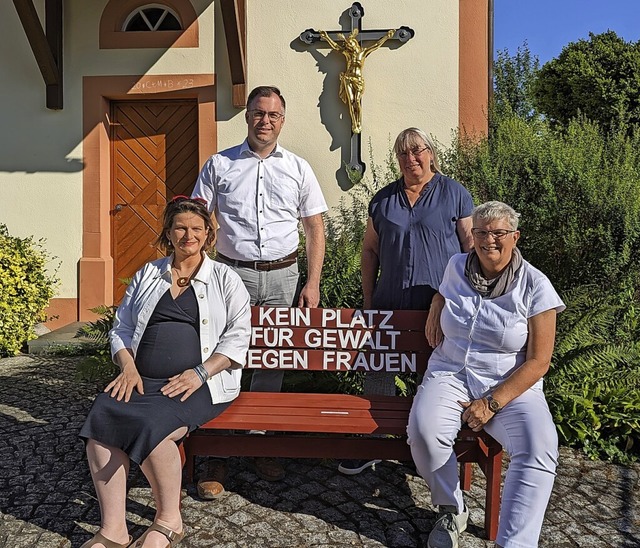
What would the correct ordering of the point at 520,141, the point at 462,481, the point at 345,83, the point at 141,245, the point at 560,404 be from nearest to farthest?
the point at 462,481
the point at 560,404
the point at 520,141
the point at 345,83
the point at 141,245

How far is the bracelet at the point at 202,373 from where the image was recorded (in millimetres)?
3135

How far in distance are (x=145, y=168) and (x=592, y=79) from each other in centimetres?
979

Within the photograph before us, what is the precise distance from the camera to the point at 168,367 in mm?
3160

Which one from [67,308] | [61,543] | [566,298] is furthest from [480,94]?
[61,543]

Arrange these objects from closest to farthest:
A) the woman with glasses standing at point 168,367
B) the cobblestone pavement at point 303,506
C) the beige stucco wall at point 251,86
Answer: the woman with glasses standing at point 168,367 < the cobblestone pavement at point 303,506 < the beige stucco wall at point 251,86

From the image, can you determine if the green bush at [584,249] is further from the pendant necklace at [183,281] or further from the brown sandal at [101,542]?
the brown sandal at [101,542]

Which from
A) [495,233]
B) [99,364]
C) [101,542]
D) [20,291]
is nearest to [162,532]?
[101,542]

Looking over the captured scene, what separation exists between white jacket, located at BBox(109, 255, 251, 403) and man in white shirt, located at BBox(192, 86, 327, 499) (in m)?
0.40

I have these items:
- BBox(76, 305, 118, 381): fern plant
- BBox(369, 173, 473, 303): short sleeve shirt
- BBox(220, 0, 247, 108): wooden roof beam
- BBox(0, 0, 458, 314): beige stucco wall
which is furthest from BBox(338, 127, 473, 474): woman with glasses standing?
BBox(220, 0, 247, 108): wooden roof beam

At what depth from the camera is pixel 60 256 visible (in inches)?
309

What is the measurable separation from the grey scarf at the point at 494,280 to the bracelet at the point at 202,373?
4.22 ft

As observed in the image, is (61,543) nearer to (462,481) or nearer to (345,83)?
(462,481)

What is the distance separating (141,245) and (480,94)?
419 cm

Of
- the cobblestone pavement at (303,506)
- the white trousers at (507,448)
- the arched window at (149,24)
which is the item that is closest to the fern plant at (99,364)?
the cobblestone pavement at (303,506)
